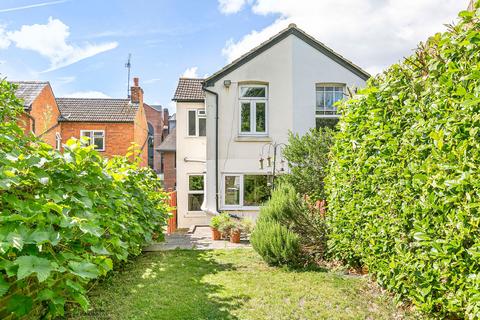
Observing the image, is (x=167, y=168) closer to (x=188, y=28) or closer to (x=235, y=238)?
(x=188, y=28)

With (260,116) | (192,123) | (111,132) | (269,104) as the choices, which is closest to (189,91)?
(192,123)

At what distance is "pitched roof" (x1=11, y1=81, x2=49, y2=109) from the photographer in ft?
59.1

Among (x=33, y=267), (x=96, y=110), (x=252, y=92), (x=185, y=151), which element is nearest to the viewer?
(x=33, y=267)

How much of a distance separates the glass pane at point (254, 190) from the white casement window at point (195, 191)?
11.9ft

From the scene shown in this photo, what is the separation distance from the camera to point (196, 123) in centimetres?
1462

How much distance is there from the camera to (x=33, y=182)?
8.44ft

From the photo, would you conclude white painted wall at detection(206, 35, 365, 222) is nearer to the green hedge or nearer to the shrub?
the shrub

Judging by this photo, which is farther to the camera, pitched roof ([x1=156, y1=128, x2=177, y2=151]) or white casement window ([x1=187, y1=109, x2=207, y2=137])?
pitched roof ([x1=156, y1=128, x2=177, y2=151])

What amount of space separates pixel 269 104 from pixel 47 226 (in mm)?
10096

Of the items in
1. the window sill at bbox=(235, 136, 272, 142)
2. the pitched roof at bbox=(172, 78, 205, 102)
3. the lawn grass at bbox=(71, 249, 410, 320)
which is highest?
the pitched roof at bbox=(172, 78, 205, 102)

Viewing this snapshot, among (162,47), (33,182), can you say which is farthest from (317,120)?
(33,182)

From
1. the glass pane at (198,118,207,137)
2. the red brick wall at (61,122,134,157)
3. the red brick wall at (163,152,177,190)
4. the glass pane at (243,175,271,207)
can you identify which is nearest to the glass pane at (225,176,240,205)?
the glass pane at (243,175,271,207)

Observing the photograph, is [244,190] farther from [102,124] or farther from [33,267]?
[102,124]

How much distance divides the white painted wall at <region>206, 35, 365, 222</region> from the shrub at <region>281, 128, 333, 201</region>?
309 centimetres
